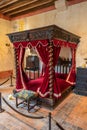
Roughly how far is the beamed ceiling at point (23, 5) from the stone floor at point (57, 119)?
425 centimetres

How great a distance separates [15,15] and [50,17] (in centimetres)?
241

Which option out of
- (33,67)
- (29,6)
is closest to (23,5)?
(29,6)

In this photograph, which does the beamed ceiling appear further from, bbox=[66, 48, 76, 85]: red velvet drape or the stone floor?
the stone floor

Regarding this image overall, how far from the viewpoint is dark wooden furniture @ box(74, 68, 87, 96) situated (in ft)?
14.5

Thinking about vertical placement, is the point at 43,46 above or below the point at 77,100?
above

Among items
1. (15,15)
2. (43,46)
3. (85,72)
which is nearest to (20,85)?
(43,46)

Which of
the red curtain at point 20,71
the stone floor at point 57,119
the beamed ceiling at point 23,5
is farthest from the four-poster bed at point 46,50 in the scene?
the beamed ceiling at point 23,5

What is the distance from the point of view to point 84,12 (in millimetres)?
5074

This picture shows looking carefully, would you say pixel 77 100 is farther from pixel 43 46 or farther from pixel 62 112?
pixel 43 46

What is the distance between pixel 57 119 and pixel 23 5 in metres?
5.14

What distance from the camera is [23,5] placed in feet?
19.0

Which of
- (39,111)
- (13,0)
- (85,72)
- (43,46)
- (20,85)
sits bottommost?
(39,111)

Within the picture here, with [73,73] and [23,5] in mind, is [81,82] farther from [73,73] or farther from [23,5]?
[23,5]

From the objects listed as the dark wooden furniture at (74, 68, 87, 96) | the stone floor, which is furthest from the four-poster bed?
the dark wooden furniture at (74, 68, 87, 96)
